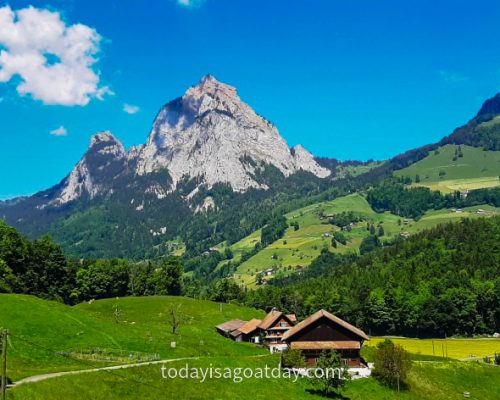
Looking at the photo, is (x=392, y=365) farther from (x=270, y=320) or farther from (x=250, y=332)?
(x=250, y=332)

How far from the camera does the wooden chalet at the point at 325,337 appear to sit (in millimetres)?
89312

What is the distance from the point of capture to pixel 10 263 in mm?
131375

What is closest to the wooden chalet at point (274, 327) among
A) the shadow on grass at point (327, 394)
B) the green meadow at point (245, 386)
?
the green meadow at point (245, 386)

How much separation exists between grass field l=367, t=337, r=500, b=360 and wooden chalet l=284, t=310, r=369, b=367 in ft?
114

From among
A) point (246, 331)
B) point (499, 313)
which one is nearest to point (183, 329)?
point (246, 331)

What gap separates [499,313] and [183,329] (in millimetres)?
102879

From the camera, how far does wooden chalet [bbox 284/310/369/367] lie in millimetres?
89312

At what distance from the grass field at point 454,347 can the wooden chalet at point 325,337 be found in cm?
3489

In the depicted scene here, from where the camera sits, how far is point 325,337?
9206cm

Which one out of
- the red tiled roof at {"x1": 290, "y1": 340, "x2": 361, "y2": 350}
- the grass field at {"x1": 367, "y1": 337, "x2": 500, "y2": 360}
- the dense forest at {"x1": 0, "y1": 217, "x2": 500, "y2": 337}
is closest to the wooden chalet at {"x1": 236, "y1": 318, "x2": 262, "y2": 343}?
the grass field at {"x1": 367, "y1": 337, "x2": 500, "y2": 360}

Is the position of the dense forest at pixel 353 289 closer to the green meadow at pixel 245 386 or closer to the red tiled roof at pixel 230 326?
the red tiled roof at pixel 230 326

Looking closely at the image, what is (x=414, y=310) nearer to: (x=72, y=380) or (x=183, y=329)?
(x=183, y=329)

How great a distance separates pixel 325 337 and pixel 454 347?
57954mm

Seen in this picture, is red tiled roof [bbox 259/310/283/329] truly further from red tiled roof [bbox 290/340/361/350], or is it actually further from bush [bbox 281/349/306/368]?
bush [bbox 281/349/306/368]
